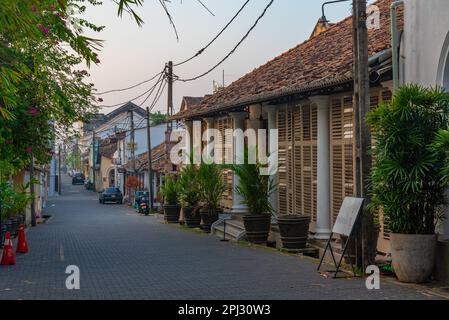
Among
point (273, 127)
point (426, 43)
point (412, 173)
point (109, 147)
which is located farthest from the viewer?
point (109, 147)

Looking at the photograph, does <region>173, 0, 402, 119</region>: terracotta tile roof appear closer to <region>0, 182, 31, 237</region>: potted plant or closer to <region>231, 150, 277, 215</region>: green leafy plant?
<region>231, 150, 277, 215</region>: green leafy plant

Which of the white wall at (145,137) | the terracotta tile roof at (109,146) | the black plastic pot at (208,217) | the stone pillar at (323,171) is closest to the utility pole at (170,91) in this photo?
the black plastic pot at (208,217)

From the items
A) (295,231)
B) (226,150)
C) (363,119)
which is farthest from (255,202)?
(226,150)

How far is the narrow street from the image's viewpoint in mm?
9953

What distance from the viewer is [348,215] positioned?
11484mm

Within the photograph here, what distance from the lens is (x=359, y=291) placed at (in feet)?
32.4

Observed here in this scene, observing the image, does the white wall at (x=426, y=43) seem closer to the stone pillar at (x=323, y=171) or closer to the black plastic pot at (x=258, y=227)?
the stone pillar at (x=323, y=171)

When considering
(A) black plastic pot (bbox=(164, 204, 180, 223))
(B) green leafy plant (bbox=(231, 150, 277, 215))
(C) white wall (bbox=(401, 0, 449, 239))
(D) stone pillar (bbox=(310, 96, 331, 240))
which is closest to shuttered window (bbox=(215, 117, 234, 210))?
(A) black plastic pot (bbox=(164, 204, 180, 223))

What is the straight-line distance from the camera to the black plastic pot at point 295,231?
15789mm

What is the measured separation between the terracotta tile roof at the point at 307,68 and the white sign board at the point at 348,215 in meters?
2.89

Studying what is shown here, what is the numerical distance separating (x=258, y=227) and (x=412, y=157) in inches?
320

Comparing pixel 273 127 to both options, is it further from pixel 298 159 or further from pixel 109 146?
pixel 109 146

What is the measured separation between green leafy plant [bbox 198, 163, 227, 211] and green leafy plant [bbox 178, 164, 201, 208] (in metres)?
0.54

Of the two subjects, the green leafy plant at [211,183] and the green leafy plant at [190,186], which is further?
the green leafy plant at [190,186]
